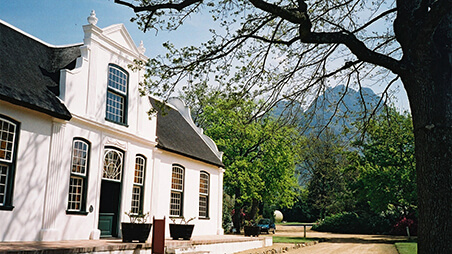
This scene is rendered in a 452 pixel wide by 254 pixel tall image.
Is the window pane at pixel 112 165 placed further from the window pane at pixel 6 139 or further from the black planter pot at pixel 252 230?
the black planter pot at pixel 252 230

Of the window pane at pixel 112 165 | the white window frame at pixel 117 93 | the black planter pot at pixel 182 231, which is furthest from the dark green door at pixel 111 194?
the black planter pot at pixel 182 231

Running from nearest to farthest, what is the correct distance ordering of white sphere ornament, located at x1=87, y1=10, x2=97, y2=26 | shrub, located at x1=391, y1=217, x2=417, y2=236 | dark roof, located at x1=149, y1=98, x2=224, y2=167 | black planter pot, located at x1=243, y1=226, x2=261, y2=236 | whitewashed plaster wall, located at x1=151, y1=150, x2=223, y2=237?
white sphere ornament, located at x1=87, y1=10, x2=97, y2=26 < whitewashed plaster wall, located at x1=151, y1=150, x2=223, y2=237 < dark roof, located at x1=149, y1=98, x2=224, y2=167 < black planter pot, located at x1=243, y1=226, x2=261, y2=236 < shrub, located at x1=391, y1=217, x2=417, y2=236

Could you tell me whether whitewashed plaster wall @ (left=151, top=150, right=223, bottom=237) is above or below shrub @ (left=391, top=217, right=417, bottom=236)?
above

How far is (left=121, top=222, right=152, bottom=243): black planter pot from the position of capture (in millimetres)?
12516

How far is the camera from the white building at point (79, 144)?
10.8 metres

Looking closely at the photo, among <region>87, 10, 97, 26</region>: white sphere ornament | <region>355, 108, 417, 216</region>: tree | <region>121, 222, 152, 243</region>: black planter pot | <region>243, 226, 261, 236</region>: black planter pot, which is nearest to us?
<region>121, 222, 152, 243</region>: black planter pot

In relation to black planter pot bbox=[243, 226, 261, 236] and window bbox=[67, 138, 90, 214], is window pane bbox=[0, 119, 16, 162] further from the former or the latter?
black planter pot bbox=[243, 226, 261, 236]

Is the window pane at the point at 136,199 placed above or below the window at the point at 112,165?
below

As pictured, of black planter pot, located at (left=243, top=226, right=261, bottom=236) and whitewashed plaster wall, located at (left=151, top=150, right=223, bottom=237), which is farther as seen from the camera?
black planter pot, located at (left=243, top=226, right=261, bottom=236)

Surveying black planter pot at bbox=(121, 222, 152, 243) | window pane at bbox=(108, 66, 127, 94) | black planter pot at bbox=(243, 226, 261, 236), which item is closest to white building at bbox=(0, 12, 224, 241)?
window pane at bbox=(108, 66, 127, 94)

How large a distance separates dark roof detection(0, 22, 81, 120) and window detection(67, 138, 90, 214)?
131cm

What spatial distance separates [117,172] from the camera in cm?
1459

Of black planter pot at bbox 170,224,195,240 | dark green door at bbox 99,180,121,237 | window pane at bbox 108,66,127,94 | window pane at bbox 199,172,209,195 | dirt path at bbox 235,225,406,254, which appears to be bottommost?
dirt path at bbox 235,225,406,254

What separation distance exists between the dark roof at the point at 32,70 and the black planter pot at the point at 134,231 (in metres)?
3.65
